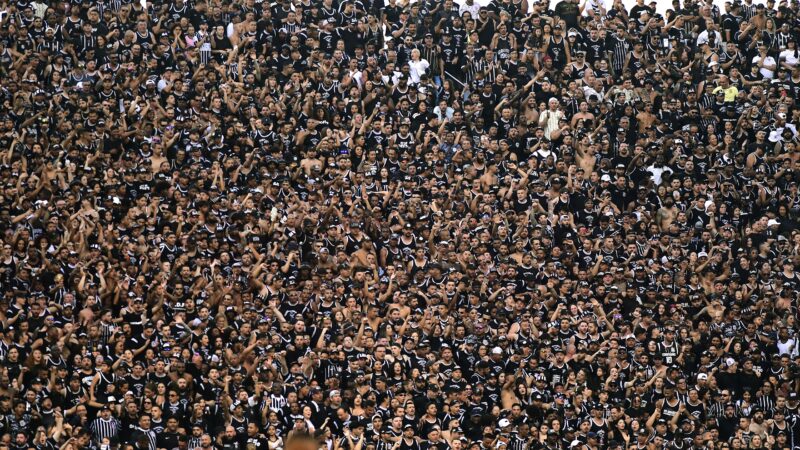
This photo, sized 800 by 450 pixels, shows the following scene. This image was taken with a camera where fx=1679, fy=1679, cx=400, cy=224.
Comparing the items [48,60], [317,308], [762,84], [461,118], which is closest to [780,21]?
A: [762,84]

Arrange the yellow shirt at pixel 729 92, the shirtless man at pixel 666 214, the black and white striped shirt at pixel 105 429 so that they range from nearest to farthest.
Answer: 1. the black and white striped shirt at pixel 105 429
2. the shirtless man at pixel 666 214
3. the yellow shirt at pixel 729 92

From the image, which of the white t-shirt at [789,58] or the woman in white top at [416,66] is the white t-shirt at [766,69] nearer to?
the white t-shirt at [789,58]

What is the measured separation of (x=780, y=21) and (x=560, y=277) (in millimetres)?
7994

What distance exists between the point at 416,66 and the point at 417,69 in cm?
6

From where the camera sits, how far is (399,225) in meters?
26.9

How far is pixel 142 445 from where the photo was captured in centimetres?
2305

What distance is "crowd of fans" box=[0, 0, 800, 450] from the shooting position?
79.2 ft

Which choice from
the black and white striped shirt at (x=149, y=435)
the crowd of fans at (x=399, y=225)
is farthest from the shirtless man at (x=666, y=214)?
the black and white striped shirt at (x=149, y=435)

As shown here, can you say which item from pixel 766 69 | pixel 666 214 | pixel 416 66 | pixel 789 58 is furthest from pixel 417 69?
pixel 789 58

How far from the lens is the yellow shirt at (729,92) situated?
29.8 m

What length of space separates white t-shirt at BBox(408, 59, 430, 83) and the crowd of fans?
12 centimetres

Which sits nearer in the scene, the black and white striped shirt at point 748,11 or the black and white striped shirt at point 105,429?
the black and white striped shirt at point 105,429

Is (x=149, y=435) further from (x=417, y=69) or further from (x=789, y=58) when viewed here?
(x=789, y=58)

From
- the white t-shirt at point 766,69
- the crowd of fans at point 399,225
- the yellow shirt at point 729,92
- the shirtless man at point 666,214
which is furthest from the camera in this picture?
the white t-shirt at point 766,69
